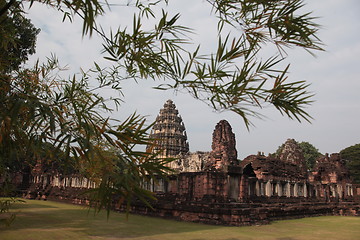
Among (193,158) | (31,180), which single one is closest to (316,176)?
(31,180)

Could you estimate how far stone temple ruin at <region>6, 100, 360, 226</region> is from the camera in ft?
27.4

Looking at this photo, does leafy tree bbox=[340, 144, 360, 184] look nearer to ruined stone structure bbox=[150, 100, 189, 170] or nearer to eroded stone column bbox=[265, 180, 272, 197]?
ruined stone structure bbox=[150, 100, 189, 170]

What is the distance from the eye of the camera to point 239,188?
929cm

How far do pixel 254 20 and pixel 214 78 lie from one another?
66cm

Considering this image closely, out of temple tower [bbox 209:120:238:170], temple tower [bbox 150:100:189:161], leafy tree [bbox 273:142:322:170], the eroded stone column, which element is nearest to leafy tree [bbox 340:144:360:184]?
leafy tree [bbox 273:142:322:170]

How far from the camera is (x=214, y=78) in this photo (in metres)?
2.54

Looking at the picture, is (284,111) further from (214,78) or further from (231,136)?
(231,136)

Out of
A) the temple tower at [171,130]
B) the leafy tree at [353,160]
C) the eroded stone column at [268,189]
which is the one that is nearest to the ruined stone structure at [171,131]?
the temple tower at [171,130]

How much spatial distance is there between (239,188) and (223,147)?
2.36m

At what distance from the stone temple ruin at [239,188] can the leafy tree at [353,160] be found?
25329mm

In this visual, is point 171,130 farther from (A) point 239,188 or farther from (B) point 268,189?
(A) point 239,188

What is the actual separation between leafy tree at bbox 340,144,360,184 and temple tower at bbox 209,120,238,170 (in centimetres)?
3545

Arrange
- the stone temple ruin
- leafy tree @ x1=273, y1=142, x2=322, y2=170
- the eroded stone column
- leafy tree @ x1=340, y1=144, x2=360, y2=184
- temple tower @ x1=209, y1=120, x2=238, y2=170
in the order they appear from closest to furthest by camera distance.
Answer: the stone temple ruin, temple tower @ x1=209, y1=120, x2=238, y2=170, the eroded stone column, leafy tree @ x1=340, y1=144, x2=360, y2=184, leafy tree @ x1=273, y1=142, x2=322, y2=170

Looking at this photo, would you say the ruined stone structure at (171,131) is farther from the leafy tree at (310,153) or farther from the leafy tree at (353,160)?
the leafy tree at (353,160)
